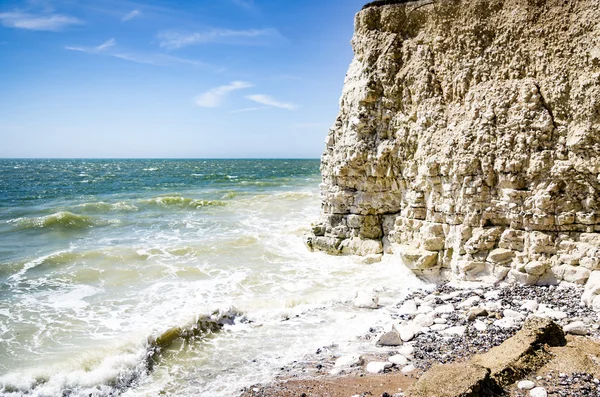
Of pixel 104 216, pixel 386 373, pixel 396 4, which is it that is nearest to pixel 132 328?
pixel 386 373

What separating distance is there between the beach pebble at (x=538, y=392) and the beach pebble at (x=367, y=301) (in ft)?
15.2

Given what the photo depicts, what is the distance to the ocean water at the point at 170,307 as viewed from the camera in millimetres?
7547

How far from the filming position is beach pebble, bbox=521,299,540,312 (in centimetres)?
838

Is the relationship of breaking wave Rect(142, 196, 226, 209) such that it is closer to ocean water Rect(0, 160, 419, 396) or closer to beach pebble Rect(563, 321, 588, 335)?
ocean water Rect(0, 160, 419, 396)

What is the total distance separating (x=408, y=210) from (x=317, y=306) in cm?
456

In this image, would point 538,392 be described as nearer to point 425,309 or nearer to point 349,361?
point 349,361

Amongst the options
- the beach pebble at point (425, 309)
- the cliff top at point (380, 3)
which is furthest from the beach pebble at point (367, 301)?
the cliff top at point (380, 3)

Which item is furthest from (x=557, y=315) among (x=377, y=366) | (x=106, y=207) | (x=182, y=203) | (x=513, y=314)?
(x=106, y=207)


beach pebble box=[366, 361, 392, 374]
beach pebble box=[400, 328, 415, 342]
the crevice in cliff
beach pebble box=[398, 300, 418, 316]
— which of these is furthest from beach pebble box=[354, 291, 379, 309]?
the crevice in cliff

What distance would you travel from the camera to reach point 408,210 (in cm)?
1256

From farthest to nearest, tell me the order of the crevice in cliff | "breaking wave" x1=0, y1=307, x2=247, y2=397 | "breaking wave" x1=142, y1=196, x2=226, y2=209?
"breaking wave" x1=142, y1=196, x2=226, y2=209, the crevice in cliff, "breaking wave" x1=0, y1=307, x2=247, y2=397

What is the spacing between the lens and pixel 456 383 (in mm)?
5176

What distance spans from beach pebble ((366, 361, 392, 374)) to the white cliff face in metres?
4.68

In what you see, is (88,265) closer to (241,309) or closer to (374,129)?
(241,309)
